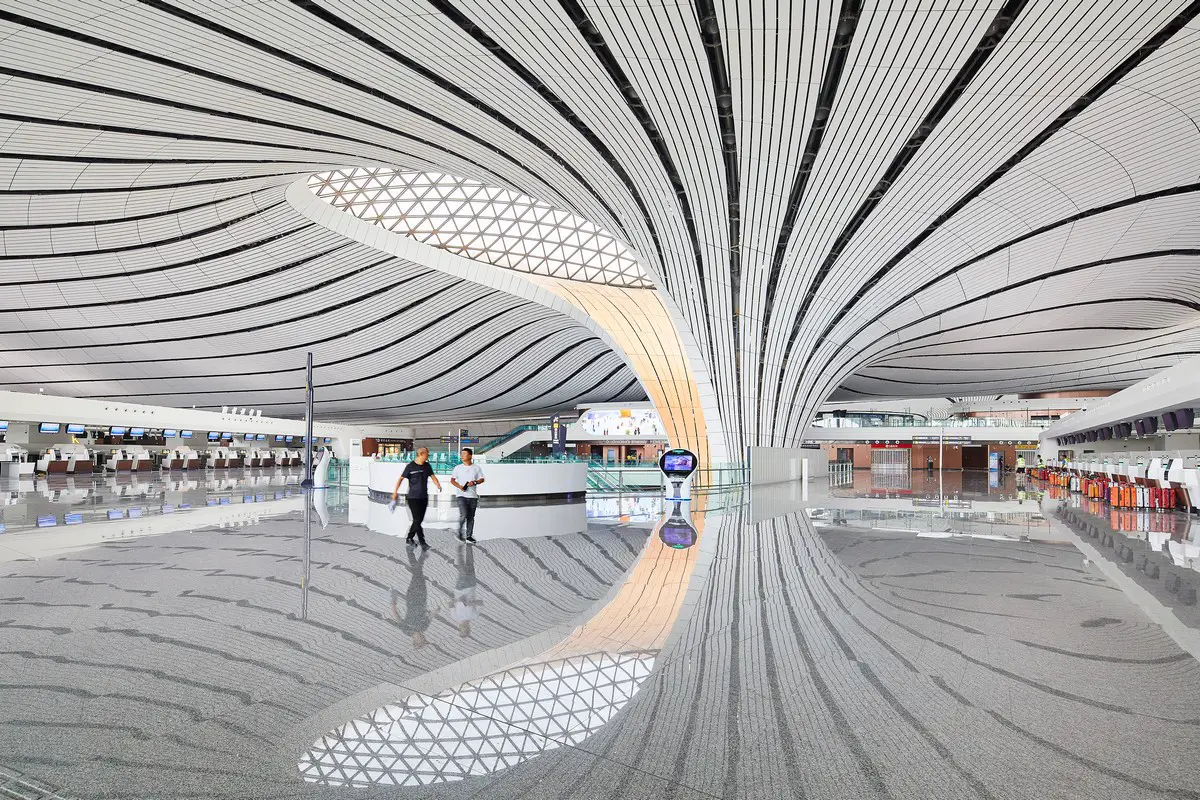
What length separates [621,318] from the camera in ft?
96.3

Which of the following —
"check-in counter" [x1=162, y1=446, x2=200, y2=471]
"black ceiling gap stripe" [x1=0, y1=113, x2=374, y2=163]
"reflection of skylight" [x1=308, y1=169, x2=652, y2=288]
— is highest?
A: "reflection of skylight" [x1=308, y1=169, x2=652, y2=288]

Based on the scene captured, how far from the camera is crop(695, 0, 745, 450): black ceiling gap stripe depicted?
416 inches

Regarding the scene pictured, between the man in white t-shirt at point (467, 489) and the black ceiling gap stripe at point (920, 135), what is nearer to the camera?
the man in white t-shirt at point (467, 489)

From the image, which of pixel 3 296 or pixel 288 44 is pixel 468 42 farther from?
pixel 3 296

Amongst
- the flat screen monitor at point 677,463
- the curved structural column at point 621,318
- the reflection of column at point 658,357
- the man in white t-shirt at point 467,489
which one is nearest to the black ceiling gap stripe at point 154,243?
the curved structural column at point 621,318

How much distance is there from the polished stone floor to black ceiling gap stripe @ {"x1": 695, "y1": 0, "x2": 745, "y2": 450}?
7.36 metres

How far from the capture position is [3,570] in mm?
6867

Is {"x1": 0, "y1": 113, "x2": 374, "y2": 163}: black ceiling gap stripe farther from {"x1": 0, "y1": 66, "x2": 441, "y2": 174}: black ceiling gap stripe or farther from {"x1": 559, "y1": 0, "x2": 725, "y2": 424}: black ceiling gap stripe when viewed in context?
{"x1": 559, "y1": 0, "x2": 725, "y2": 424}: black ceiling gap stripe

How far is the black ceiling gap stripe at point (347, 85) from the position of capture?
35.3 feet

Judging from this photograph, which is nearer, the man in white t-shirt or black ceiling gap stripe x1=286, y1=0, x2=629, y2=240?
the man in white t-shirt

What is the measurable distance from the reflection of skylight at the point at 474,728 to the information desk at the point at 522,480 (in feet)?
42.6

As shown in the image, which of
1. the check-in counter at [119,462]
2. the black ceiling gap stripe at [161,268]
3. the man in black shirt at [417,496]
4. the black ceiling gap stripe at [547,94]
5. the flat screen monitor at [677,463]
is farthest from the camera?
the check-in counter at [119,462]

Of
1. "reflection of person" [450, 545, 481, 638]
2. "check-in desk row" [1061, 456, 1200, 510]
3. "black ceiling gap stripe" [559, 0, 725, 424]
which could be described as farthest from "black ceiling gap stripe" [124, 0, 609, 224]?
"check-in desk row" [1061, 456, 1200, 510]

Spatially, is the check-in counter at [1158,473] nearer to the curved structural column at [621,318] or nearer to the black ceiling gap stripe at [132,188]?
the curved structural column at [621,318]
